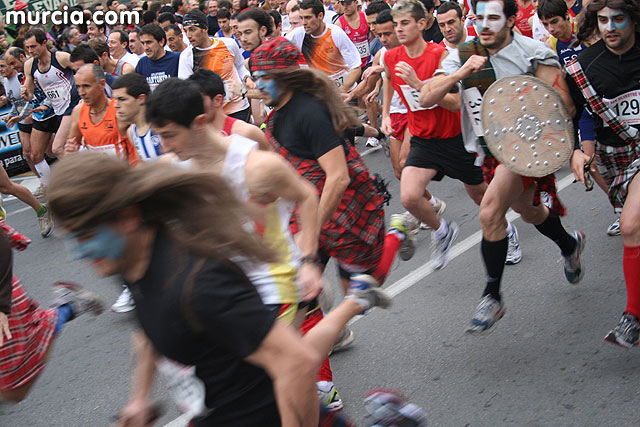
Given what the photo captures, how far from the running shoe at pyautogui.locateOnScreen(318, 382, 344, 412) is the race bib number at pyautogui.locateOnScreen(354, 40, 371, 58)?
25.9ft

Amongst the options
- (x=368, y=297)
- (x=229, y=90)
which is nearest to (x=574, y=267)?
(x=368, y=297)

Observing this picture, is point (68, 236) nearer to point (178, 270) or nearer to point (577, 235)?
point (178, 270)

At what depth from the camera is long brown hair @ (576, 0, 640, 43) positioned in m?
4.00

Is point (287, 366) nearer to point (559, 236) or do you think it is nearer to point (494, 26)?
point (494, 26)

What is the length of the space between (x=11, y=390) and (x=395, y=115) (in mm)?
4346

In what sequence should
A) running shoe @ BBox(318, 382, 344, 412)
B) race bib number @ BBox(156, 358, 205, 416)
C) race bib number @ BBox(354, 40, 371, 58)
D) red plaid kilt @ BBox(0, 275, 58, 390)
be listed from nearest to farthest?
race bib number @ BBox(156, 358, 205, 416)
running shoe @ BBox(318, 382, 344, 412)
red plaid kilt @ BBox(0, 275, 58, 390)
race bib number @ BBox(354, 40, 371, 58)

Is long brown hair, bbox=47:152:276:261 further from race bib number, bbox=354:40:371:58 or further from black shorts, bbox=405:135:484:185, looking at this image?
race bib number, bbox=354:40:371:58

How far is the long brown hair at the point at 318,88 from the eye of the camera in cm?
399

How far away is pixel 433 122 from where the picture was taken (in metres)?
5.59

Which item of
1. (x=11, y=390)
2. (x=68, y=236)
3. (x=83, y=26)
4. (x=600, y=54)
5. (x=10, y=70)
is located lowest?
(x=83, y=26)

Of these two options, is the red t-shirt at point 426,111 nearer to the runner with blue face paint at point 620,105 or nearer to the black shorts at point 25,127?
the runner with blue face paint at point 620,105

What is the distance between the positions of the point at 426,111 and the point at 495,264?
1567mm

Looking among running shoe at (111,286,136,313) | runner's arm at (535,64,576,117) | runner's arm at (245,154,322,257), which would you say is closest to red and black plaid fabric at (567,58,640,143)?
runner's arm at (535,64,576,117)

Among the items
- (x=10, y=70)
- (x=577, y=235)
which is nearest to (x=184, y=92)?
(x=577, y=235)
